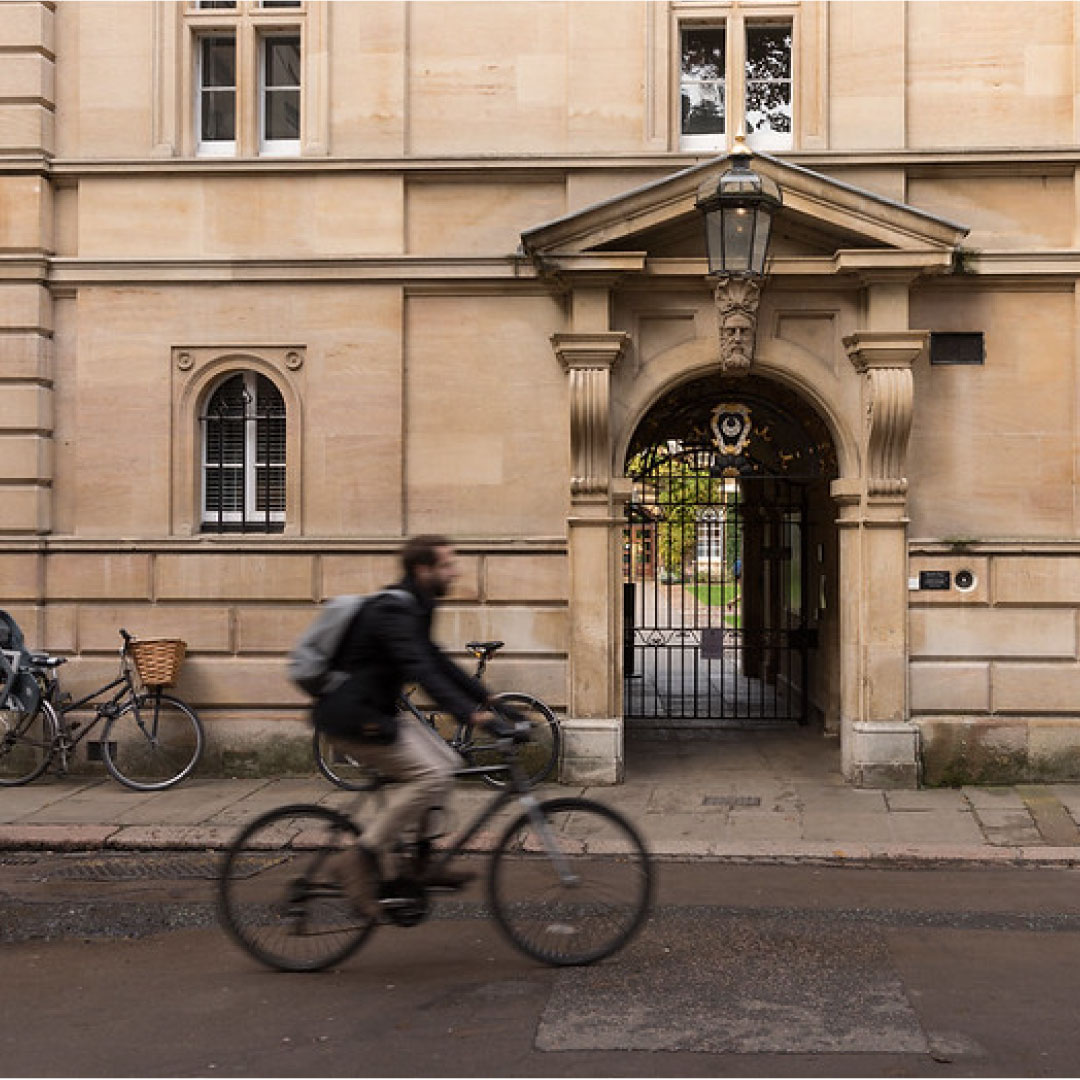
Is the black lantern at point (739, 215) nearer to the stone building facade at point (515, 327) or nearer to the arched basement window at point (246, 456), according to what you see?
the stone building facade at point (515, 327)

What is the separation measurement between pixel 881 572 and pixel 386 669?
5.90 metres

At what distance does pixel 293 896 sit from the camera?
5.60 metres

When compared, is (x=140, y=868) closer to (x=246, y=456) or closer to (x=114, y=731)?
(x=114, y=731)

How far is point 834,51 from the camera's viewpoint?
10625mm

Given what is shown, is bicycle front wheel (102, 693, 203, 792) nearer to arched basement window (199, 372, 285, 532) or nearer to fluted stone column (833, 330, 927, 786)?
arched basement window (199, 372, 285, 532)

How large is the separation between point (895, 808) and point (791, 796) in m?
0.82

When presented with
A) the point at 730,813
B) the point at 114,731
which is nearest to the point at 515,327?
the point at 730,813

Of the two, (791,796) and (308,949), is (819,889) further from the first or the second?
(308,949)

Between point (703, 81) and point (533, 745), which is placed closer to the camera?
point (533, 745)

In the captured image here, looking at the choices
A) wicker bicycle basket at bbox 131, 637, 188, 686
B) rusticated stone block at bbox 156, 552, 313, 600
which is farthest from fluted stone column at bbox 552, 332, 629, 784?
wicker bicycle basket at bbox 131, 637, 188, 686

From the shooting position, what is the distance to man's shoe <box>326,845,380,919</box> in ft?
18.2

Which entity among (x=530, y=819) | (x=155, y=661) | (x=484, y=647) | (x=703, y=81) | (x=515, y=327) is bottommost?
(x=530, y=819)

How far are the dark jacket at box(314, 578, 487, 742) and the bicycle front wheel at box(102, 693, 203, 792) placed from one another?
5.52 meters

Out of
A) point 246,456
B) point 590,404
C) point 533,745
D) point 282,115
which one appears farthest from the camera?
point 282,115
